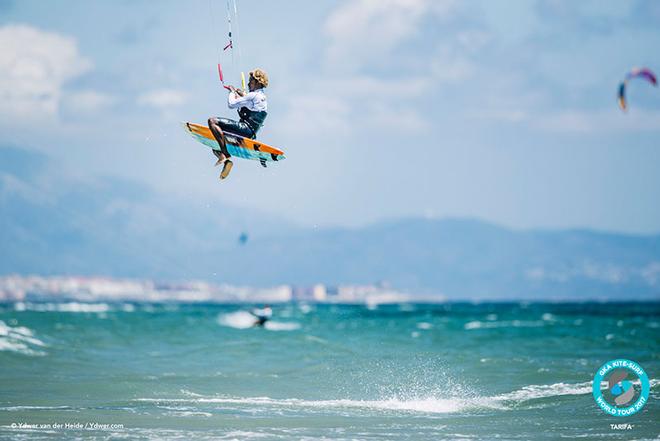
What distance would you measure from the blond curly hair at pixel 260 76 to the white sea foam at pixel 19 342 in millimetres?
19578

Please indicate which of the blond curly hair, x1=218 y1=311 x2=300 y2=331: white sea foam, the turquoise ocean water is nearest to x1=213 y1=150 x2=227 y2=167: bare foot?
the blond curly hair

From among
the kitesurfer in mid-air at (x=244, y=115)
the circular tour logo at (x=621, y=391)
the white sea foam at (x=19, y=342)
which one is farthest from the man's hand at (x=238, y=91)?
the white sea foam at (x=19, y=342)

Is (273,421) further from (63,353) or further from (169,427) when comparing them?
(63,353)

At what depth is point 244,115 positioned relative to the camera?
19.8m

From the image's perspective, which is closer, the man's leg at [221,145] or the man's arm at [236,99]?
the man's arm at [236,99]

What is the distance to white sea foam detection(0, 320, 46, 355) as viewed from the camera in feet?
120

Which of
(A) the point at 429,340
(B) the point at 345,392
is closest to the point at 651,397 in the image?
(B) the point at 345,392

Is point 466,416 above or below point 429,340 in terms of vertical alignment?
below

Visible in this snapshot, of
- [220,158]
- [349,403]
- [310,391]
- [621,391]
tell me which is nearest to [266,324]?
[310,391]

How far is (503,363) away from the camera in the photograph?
32.3 metres

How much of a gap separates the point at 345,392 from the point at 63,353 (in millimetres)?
15278

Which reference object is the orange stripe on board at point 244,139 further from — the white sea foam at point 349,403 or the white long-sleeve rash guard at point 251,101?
the white sea foam at point 349,403

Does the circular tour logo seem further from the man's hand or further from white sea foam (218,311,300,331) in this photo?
white sea foam (218,311,300,331)

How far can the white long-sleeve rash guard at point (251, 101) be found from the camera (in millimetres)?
19266
